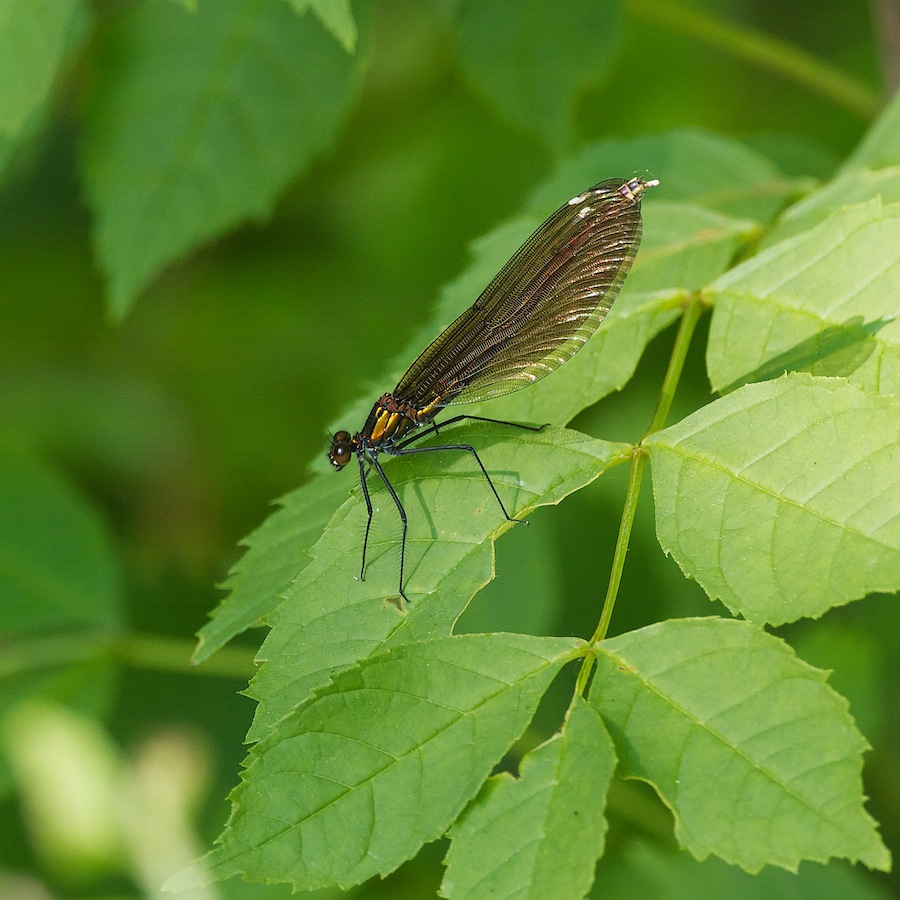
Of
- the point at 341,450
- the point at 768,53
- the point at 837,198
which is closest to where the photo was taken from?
the point at 837,198

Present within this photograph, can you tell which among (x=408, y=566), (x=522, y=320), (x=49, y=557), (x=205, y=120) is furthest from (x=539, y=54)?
(x=49, y=557)

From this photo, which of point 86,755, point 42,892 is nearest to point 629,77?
point 86,755

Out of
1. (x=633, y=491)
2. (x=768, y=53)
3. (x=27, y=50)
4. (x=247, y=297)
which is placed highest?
(x=27, y=50)

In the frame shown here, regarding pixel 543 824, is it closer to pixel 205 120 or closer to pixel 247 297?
pixel 205 120

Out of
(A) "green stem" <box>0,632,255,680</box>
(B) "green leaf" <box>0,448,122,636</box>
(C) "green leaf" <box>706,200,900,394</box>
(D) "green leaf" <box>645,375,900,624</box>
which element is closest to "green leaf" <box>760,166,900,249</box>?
(C) "green leaf" <box>706,200,900,394</box>

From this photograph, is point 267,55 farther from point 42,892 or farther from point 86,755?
point 42,892

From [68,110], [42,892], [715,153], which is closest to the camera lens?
[715,153]
